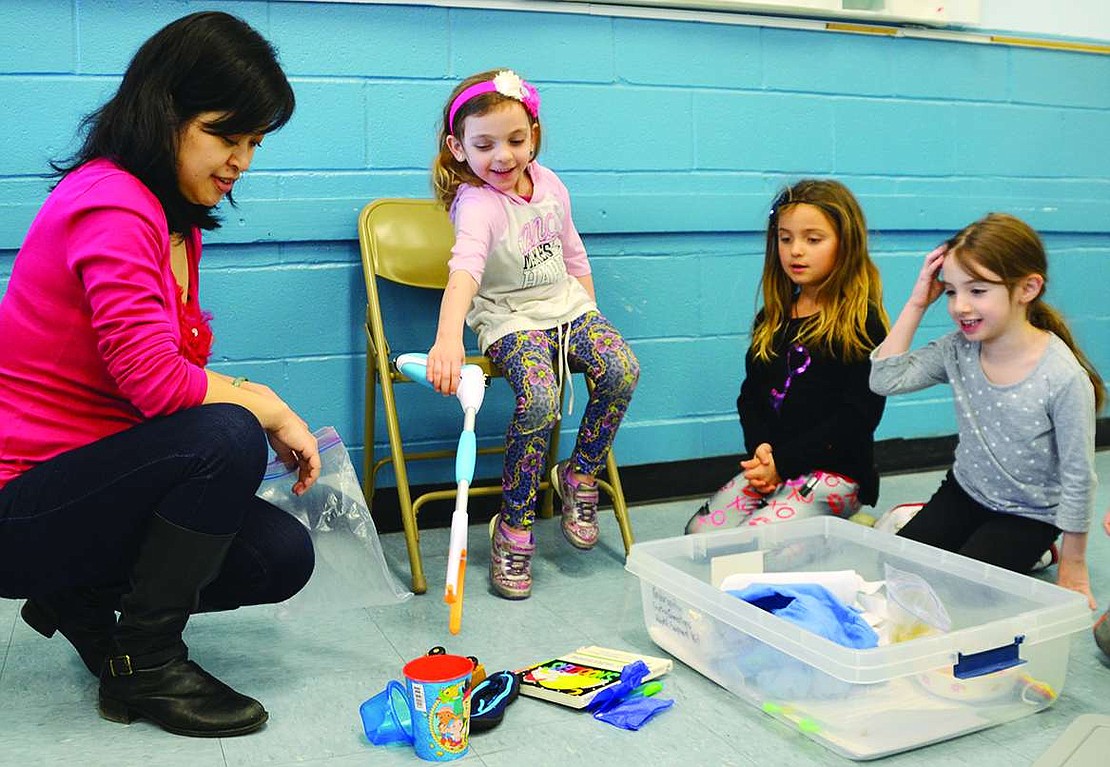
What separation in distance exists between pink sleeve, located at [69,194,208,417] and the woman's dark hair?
2.9 inches

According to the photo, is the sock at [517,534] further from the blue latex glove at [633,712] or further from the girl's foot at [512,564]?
the blue latex glove at [633,712]

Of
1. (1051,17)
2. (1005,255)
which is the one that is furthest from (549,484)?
(1051,17)

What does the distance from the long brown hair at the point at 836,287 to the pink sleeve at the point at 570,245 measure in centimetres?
38

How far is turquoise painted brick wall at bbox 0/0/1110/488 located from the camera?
7.23 feet

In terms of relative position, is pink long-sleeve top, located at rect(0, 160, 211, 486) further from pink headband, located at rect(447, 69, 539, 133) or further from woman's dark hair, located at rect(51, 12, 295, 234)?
pink headband, located at rect(447, 69, 539, 133)

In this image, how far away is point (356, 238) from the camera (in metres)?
2.31

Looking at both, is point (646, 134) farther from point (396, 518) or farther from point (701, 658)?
point (701, 658)

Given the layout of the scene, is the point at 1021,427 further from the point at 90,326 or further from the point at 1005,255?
the point at 90,326

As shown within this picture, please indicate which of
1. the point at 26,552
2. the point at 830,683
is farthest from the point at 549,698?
the point at 26,552

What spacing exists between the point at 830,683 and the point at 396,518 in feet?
4.00

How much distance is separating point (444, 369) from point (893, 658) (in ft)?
2.57

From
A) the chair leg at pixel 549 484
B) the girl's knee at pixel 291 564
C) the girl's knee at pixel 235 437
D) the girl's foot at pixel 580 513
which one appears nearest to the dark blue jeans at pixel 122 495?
the girl's knee at pixel 235 437

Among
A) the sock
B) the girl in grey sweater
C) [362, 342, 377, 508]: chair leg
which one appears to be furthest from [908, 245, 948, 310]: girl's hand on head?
[362, 342, 377, 508]: chair leg

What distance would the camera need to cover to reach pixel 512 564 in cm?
197
